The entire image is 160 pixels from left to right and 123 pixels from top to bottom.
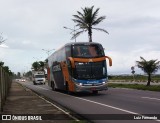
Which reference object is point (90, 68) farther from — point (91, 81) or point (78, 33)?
point (78, 33)

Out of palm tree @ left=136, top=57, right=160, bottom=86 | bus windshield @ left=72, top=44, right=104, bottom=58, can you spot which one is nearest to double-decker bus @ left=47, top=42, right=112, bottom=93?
bus windshield @ left=72, top=44, right=104, bottom=58

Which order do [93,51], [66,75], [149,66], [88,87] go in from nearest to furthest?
[88,87] → [93,51] → [66,75] → [149,66]

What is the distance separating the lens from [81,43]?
30.1 m

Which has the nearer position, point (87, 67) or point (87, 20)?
point (87, 67)

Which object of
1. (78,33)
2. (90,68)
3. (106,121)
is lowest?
(106,121)

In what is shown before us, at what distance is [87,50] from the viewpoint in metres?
30.0

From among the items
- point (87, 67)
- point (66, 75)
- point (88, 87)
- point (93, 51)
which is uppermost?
point (93, 51)

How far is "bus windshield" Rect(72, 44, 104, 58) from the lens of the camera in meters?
29.7

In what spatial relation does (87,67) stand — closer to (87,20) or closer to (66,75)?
(66,75)

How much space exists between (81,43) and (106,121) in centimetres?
1634

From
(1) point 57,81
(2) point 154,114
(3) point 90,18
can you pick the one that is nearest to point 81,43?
(1) point 57,81

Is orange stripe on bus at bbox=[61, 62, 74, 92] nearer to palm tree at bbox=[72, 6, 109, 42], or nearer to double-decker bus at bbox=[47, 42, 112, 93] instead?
double-decker bus at bbox=[47, 42, 112, 93]

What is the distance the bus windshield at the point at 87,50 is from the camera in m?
29.7

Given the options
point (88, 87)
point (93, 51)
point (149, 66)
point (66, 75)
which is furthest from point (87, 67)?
point (149, 66)
